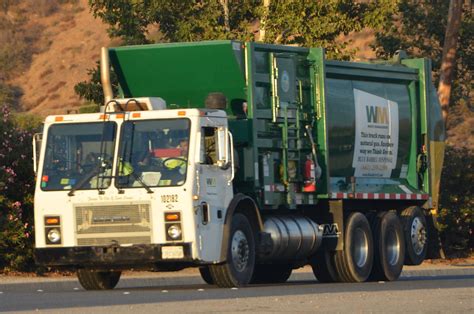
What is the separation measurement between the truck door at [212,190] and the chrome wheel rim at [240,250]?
1.42 ft

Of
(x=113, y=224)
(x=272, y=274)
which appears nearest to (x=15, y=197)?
(x=272, y=274)

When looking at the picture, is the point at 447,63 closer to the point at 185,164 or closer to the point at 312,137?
the point at 312,137

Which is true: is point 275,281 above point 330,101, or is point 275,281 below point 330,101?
below

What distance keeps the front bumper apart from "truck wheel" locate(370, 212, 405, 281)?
17.0ft

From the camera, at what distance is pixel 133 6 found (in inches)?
1307

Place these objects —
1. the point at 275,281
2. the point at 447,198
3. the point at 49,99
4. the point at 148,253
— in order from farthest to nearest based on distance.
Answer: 1. the point at 49,99
2. the point at 447,198
3. the point at 275,281
4. the point at 148,253

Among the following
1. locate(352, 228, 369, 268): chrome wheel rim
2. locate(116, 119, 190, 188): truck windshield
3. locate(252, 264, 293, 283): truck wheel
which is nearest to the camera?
locate(116, 119, 190, 188): truck windshield

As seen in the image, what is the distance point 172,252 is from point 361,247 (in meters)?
5.14

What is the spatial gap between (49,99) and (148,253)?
5175 cm

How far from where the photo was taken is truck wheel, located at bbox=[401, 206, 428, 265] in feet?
80.0

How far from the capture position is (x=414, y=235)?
969 inches

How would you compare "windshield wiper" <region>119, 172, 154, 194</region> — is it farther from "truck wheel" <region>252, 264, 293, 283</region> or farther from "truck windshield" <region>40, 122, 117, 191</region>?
"truck wheel" <region>252, 264, 293, 283</region>

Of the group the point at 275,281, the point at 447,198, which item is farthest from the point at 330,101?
the point at 447,198

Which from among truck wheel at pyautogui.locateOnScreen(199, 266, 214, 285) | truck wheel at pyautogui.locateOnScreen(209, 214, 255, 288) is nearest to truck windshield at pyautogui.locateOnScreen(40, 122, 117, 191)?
truck wheel at pyautogui.locateOnScreen(209, 214, 255, 288)
